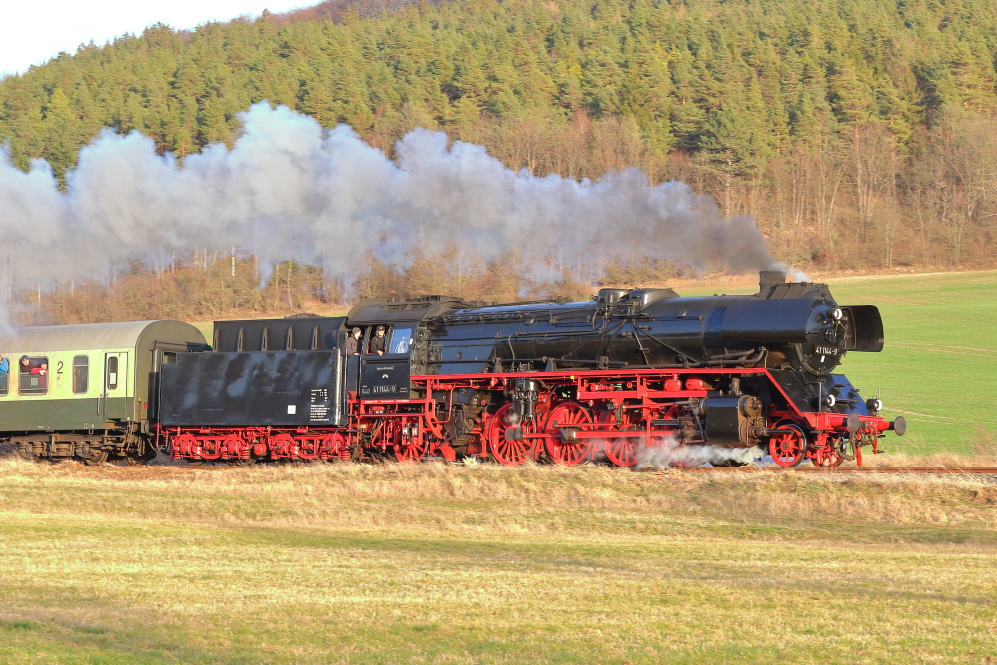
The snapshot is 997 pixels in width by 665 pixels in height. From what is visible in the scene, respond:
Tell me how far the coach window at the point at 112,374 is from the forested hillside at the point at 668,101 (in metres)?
18.4

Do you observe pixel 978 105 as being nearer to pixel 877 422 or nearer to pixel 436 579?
pixel 877 422

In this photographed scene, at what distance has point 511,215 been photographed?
33.5 m

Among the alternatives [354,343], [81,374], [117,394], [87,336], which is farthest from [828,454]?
[87,336]

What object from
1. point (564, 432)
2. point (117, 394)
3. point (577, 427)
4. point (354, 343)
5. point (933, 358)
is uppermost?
point (933, 358)

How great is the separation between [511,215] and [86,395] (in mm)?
13530

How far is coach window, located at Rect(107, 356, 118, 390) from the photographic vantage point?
95.7ft

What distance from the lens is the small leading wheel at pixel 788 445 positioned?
22.2 metres

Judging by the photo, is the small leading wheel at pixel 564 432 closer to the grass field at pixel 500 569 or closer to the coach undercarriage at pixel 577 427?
the coach undercarriage at pixel 577 427

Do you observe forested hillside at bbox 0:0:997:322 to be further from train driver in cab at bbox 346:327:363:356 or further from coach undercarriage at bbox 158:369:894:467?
coach undercarriage at bbox 158:369:894:467

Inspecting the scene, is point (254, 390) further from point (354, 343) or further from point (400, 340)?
point (400, 340)

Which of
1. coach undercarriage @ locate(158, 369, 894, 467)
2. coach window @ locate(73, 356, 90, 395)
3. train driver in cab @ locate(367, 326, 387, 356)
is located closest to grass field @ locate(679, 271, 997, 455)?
coach undercarriage @ locate(158, 369, 894, 467)

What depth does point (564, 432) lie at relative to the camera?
Result: 79.7 ft

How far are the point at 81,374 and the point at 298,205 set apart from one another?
888cm

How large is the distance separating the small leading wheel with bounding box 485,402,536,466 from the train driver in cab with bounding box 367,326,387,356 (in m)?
3.46
